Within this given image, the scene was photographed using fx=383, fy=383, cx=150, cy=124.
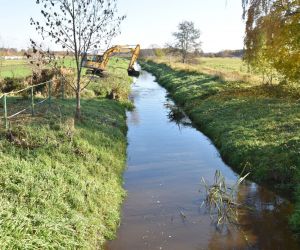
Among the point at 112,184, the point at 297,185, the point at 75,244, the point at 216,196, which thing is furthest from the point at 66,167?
the point at 297,185

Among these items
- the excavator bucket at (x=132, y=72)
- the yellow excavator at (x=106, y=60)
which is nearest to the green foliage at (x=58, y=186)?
the yellow excavator at (x=106, y=60)

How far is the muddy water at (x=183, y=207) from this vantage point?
870cm

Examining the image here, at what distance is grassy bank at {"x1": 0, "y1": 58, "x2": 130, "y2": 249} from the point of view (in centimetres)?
677

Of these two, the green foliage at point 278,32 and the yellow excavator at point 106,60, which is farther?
the yellow excavator at point 106,60

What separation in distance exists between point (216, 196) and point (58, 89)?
16287 mm

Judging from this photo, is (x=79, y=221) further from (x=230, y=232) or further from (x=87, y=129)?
(x=87, y=129)

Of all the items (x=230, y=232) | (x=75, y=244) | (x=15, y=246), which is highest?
(x=15, y=246)

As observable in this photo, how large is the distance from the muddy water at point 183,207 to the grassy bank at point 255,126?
24.8 inches

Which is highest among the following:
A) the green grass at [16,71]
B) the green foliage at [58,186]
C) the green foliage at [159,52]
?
the green foliage at [159,52]

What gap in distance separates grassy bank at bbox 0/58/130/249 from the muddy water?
0.55 metres

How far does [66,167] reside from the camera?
33.2ft

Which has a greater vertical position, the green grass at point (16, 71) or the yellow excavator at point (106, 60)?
the yellow excavator at point (106, 60)

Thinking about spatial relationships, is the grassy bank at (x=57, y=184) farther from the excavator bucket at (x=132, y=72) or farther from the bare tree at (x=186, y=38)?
the bare tree at (x=186, y=38)

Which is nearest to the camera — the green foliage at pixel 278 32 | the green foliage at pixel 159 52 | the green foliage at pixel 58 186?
the green foliage at pixel 58 186
